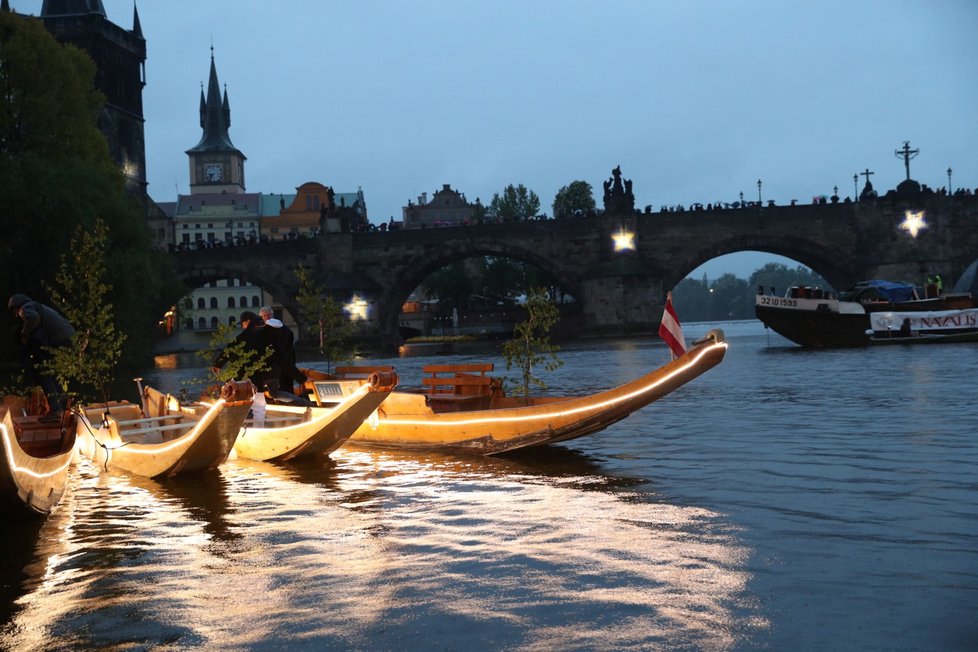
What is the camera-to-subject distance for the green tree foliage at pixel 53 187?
2505 cm

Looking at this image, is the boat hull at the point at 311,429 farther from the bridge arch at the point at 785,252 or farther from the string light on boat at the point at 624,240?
the string light on boat at the point at 624,240

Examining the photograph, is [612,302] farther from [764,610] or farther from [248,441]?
[764,610]

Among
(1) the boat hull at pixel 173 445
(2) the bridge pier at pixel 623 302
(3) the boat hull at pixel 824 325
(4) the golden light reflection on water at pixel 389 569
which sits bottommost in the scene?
(4) the golden light reflection on water at pixel 389 569

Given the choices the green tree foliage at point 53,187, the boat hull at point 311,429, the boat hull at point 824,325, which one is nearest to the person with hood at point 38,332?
the boat hull at point 311,429

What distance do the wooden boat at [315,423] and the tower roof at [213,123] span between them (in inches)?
4451

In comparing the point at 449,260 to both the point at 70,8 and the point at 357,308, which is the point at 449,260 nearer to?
the point at 357,308

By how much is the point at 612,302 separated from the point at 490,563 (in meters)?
54.2

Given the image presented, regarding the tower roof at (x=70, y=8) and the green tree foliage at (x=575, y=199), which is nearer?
the tower roof at (x=70, y=8)

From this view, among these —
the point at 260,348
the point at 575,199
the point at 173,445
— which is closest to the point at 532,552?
the point at 173,445

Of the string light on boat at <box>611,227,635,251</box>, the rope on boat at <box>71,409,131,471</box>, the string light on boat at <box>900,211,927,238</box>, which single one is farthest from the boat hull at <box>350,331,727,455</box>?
the string light on boat at <box>900,211,927,238</box>

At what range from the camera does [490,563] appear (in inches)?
286

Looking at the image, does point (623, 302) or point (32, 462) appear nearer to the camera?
point (32, 462)

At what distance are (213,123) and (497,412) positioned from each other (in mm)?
118841

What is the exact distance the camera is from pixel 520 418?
12.4 m
